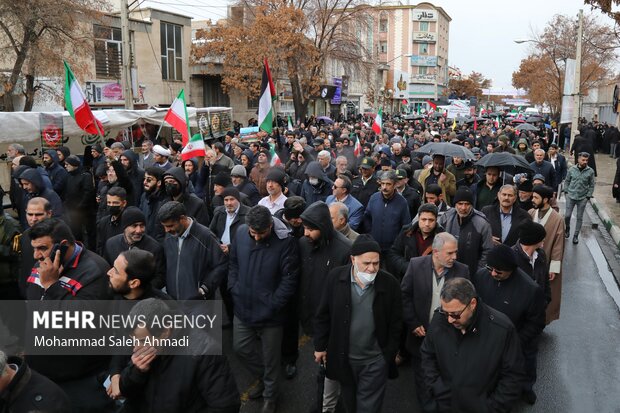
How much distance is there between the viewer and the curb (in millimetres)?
11616

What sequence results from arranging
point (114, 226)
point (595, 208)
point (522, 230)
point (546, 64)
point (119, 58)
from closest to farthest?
point (522, 230) → point (114, 226) → point (595, 208) → point (119, 58) → point (546, 64)

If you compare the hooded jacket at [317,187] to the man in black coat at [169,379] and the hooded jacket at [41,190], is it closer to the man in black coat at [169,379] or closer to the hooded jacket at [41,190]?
the hooded jacket at [41,190]

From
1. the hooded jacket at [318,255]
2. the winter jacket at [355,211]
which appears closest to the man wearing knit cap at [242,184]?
the winter jacket at [355,211]

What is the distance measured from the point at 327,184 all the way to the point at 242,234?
3377mm

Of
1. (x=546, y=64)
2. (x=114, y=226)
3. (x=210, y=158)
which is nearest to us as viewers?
(x=114, y=226)

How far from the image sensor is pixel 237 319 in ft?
15.7

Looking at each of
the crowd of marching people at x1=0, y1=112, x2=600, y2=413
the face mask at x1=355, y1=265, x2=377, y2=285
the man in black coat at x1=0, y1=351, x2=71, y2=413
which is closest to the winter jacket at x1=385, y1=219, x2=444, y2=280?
the crowd of marching people at x1=0, y1=112, x2=600, y2=413

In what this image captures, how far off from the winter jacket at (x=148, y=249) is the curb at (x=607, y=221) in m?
9.77

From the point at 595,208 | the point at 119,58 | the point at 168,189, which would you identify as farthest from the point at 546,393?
the point at 119,58

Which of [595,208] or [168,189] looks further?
[595,208]

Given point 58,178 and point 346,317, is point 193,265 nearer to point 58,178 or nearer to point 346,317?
point 346,317

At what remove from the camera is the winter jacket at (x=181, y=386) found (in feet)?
9.57

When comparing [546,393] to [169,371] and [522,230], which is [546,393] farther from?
[169,371]

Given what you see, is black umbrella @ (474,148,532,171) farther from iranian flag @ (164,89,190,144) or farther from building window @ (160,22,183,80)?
building window @ (160,22,183,80)
